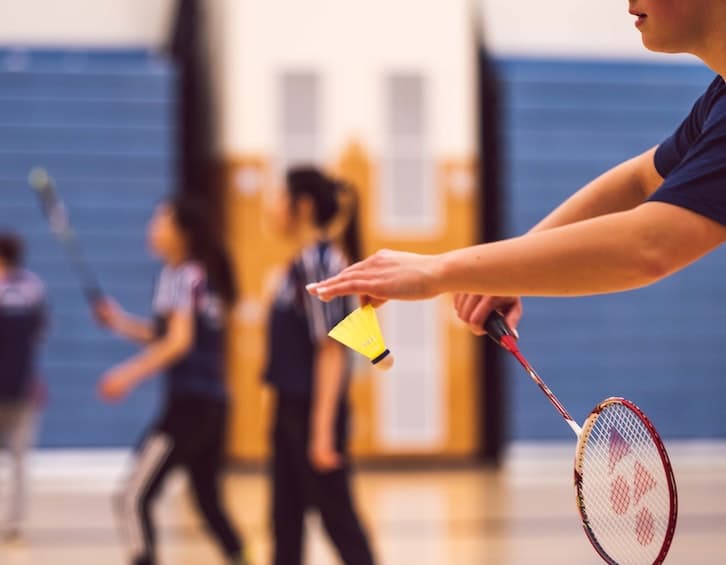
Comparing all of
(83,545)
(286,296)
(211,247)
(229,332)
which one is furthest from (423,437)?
(286,296)

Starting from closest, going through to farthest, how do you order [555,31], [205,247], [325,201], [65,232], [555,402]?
[555,402], [325,201], [205,247], [65,232], [555,31]

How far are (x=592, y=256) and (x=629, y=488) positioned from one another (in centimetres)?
45

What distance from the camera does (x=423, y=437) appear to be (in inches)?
428

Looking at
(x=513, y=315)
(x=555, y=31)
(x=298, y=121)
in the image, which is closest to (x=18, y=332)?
(x=298, y=121)

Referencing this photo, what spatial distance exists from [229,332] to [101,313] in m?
4.22

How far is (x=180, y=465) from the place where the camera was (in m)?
5.21

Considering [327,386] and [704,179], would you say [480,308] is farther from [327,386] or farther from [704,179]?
[327,386]

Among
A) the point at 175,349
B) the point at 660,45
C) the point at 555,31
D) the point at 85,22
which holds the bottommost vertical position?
the point at 175,349

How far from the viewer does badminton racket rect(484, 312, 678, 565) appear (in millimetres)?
1854

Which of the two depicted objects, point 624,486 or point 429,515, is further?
point 429,515

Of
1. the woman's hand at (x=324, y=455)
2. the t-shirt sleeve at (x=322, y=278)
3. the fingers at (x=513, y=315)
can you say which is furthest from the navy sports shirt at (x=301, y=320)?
the fingers at (x=513, y=315)

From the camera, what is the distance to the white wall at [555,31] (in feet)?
A: 36.3

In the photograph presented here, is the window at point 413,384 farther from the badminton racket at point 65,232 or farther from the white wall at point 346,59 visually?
the badminton racket at point 65,232

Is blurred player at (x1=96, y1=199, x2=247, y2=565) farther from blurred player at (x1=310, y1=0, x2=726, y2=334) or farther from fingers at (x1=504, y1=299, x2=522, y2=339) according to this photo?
blurred player at (x1=310, y1=0, x2=726, y2=334)
